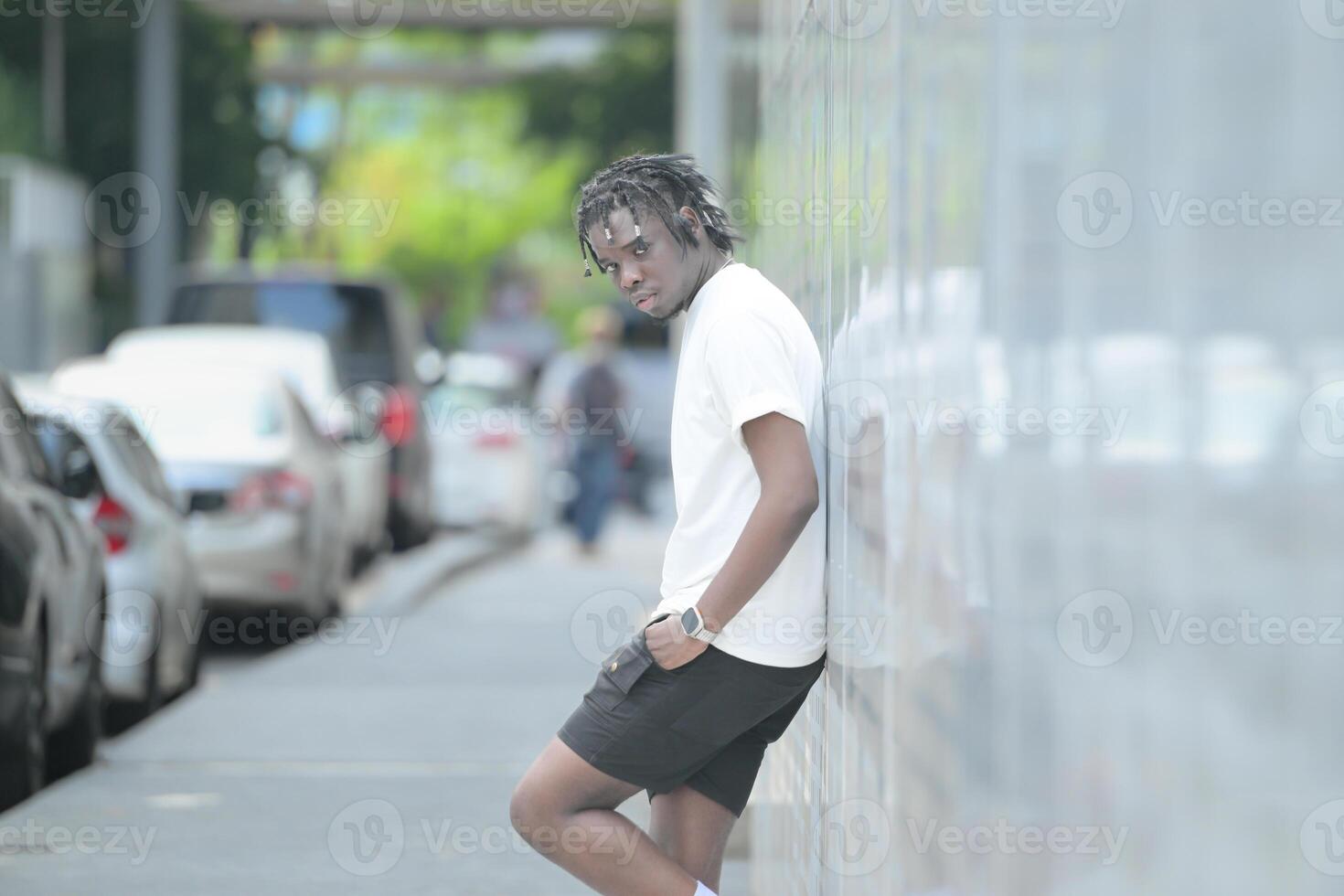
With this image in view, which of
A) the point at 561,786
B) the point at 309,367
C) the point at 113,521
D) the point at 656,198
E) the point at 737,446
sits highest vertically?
the point at 656,198

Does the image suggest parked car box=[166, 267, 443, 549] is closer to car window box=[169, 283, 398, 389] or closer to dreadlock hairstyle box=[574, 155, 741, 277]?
car window box=[169, 283, 398, 389]

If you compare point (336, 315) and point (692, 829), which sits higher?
point (336, 315)

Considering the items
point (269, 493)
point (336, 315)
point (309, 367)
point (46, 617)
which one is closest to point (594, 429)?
point (336, 315)

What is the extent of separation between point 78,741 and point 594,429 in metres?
10.2

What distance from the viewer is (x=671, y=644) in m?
3.34

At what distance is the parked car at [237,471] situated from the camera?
11.0m

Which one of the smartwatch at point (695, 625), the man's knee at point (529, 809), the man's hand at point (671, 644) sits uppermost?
the smartwatch at point (695, 625)

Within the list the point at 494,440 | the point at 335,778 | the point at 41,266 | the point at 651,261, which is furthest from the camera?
the point at 41,266

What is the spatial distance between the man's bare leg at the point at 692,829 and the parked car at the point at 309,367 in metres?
9.06

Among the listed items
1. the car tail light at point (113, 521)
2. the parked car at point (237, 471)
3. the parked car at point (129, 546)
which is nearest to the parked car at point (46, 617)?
the parked car at point (129, 546)

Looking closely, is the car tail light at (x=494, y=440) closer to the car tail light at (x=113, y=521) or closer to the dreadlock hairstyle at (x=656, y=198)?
the car tail light at (x=113, y=521)

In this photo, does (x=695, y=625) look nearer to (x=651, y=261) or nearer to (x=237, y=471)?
(x=651, y=261)

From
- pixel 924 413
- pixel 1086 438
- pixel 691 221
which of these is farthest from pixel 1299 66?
pixel 691 221

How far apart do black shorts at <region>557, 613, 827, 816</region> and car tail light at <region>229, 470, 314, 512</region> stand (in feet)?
25.7
